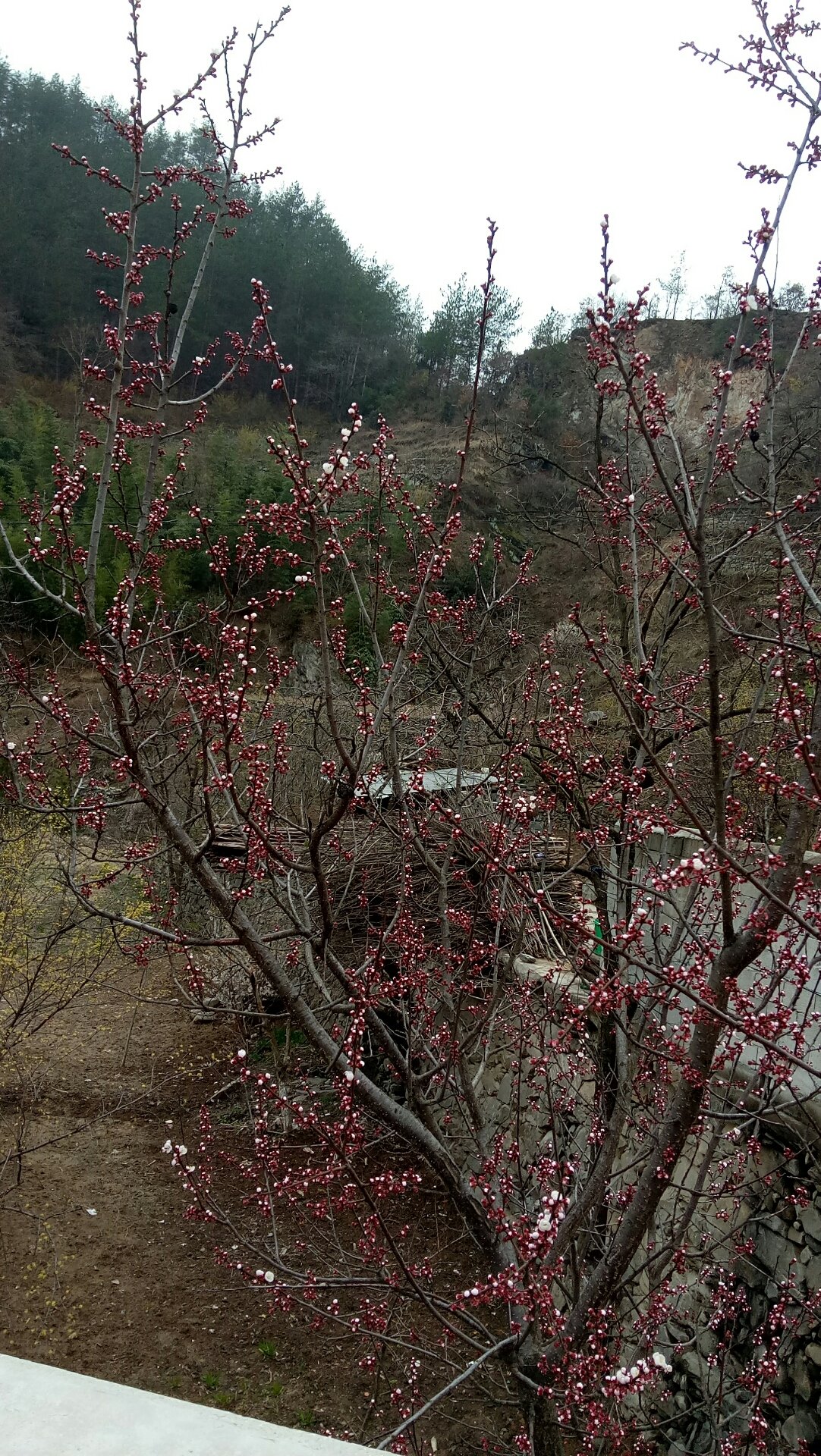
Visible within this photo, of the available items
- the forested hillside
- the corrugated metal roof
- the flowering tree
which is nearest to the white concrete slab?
the flowering tree

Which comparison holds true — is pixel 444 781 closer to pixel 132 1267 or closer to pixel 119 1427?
pixel 132 1267

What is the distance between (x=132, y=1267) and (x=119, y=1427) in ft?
22.3

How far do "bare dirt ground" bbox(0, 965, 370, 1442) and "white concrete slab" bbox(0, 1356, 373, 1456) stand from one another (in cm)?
328

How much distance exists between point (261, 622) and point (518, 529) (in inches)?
258

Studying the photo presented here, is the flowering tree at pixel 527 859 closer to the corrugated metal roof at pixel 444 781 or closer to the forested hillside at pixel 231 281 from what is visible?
the corrugated metal roof at pixel 444 781

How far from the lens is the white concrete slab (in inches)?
23.8

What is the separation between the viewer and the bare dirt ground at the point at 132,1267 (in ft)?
17.2

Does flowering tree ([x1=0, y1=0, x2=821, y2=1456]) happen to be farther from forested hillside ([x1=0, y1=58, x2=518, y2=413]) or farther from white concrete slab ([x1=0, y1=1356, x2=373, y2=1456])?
forested hillside ([x1=0, y1=58, x2=518, y2=413])

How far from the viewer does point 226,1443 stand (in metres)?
0.61

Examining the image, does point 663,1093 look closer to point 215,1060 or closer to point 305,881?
point 305,881

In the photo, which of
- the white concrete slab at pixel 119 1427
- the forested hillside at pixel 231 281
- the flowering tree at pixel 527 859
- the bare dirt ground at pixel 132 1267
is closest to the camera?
the white concrete slab at pixel 119 1427

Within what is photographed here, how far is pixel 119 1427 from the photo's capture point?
0.62 meters

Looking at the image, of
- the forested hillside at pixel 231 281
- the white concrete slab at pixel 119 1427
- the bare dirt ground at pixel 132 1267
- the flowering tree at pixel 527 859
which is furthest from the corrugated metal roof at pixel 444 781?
the forested hillside at pixel 231 281

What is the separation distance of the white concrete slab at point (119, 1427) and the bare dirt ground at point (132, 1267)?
3.28 m
